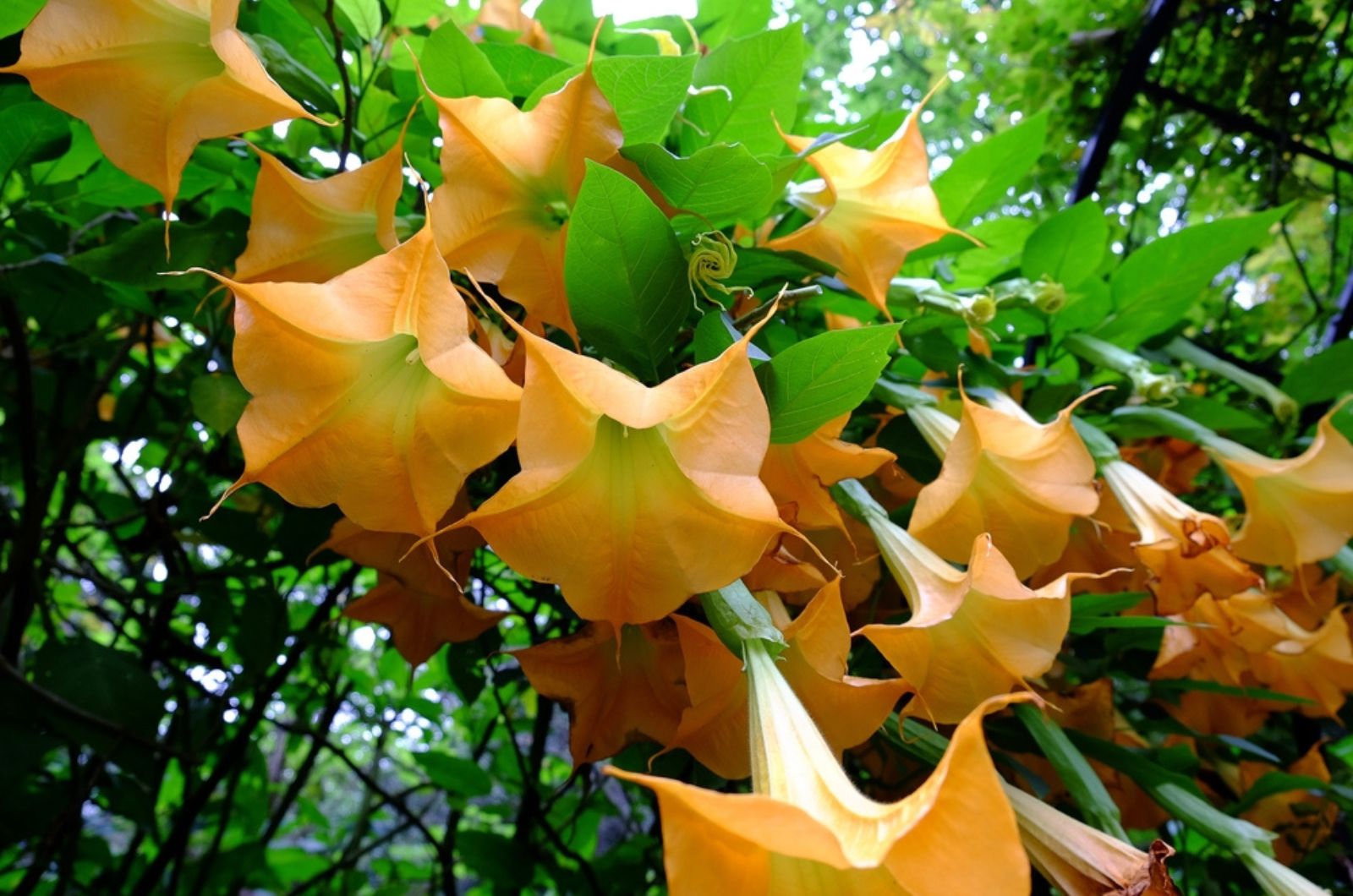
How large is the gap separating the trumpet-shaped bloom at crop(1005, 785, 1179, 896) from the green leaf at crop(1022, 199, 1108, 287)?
1.70 ft

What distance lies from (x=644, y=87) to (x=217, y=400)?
425mm

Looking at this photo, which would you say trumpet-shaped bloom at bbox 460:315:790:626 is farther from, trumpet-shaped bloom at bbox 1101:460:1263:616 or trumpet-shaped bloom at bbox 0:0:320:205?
trumpet-shaped bloom at bbox 1101:460:1263:616

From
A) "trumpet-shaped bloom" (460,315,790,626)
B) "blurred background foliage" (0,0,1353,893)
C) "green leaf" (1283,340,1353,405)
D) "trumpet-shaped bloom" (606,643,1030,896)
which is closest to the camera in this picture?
"trumpet-shaped bloom" (606,643,1030,896)

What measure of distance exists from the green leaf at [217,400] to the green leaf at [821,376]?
0.46 metres

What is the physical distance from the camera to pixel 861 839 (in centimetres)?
33

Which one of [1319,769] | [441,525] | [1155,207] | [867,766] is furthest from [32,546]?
[1155,207]

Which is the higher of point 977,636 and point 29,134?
point 29,134

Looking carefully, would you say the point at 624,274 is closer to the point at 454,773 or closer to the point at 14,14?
the point at 14,14

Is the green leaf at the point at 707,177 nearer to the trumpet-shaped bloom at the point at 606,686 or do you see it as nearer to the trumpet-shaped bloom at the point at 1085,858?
the trumpet-shaped bloom at the point at 606,686

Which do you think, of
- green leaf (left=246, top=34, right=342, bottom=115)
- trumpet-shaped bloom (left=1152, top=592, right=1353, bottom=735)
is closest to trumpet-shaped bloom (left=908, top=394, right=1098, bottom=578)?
trumpet-shaped bloom (left=1152, top=592, right=1353, bottom=735)

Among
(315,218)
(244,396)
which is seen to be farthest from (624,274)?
(244,396)

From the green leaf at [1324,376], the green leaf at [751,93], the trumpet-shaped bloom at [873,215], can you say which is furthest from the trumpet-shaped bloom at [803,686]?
the green leaf at [1324,376]

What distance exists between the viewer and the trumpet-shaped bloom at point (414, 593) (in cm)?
59

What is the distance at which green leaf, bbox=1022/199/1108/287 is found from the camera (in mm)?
854
